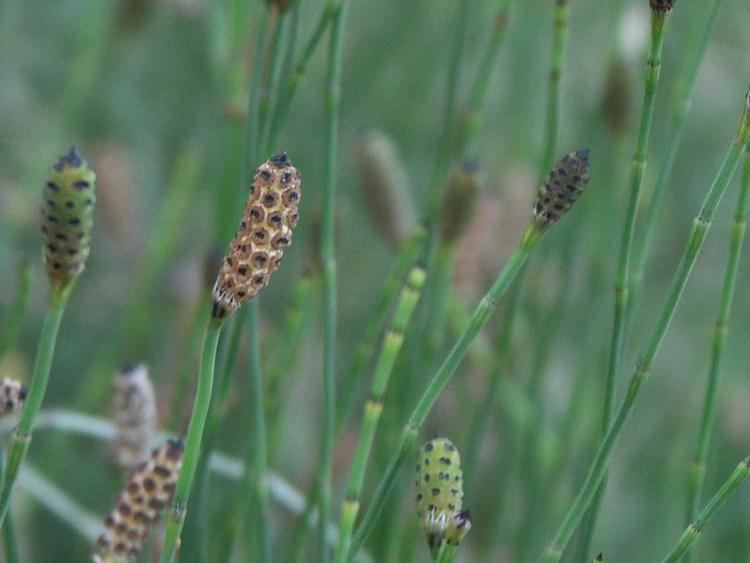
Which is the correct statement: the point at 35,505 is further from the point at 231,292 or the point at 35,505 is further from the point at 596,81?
the point at 596,81

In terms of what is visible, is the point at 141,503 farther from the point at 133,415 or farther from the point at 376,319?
the point at 376,319

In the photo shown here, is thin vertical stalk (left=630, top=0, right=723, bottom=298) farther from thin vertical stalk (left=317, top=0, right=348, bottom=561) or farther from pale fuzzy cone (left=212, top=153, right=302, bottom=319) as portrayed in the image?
pale fuzzy cone (left=212, top=153, right=302, bottom=319)

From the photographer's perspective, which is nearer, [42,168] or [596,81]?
[42,168]

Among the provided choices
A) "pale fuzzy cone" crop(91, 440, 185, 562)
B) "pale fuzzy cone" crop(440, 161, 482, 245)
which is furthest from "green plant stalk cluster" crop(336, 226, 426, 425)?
"pale fuzzy cone" crop(91, 440, 185, 562)

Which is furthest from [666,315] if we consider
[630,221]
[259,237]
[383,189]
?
[383,189]

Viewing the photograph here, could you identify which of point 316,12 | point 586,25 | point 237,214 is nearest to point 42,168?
point 237,214

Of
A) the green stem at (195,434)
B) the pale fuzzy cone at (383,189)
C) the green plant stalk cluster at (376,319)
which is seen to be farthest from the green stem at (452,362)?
the pale fuzzy cone at (383,189)
